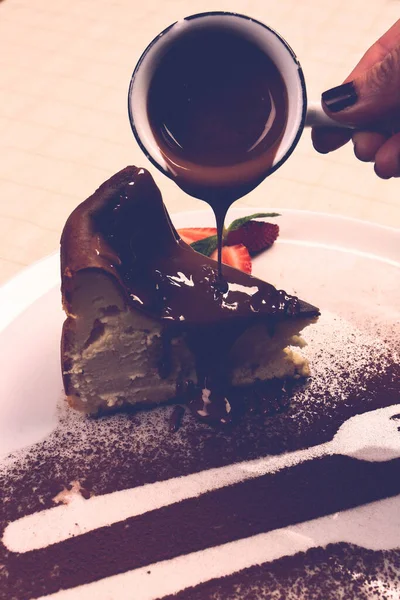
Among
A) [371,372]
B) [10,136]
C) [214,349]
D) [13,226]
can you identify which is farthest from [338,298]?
[10,136]

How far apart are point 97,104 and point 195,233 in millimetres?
1337

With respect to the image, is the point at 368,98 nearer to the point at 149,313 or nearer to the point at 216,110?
the point at 216,110

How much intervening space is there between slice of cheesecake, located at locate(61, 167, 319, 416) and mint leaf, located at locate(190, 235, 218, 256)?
21cm

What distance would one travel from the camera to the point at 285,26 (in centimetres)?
371

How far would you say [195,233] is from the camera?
2.31m

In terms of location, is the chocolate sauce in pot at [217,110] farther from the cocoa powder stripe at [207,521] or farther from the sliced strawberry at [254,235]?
the cocoa powder stripe at [207,521]

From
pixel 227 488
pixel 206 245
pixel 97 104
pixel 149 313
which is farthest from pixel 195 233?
pixel 97 104

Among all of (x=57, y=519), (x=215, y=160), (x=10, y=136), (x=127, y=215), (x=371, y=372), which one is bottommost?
(x=57, y=519)

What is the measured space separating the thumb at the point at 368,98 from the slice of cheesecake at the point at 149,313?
0.58 m

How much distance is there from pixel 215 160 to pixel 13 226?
1.37m

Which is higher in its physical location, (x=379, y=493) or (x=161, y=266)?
(x=161, y=266)

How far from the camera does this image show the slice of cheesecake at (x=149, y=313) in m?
1.84

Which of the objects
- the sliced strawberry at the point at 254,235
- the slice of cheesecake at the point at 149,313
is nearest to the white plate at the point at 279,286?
the sliced strawberry at the point at 254,235

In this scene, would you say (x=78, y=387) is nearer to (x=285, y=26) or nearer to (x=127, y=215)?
(x=127, y=215)
